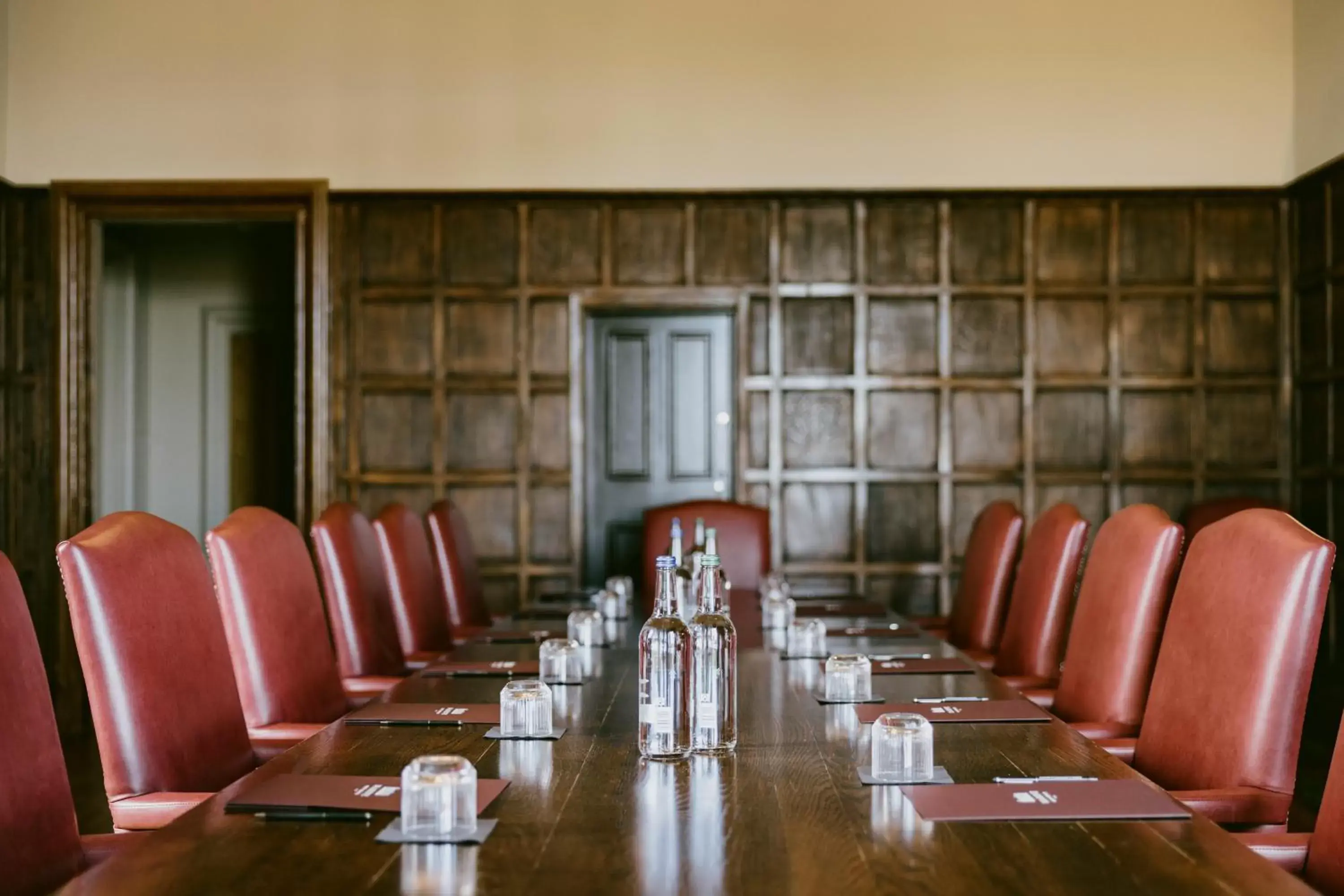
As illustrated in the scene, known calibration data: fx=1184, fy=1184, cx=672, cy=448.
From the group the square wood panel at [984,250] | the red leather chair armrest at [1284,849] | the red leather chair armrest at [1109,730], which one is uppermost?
the square wood panel at [984,250]

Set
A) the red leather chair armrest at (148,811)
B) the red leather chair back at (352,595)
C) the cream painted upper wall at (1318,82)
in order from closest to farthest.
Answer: the red leather chair armrest at (148,811) → the red leather chair back at (352,595) → the cream painted upper wall at (1318,82)

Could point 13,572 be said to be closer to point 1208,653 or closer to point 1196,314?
point 1208,653

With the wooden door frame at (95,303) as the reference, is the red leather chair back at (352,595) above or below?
below

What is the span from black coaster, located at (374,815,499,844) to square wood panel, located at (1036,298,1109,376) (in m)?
4.95

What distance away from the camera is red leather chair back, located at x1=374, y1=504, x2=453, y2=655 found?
11.9ft

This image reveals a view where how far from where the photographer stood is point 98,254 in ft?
19.1

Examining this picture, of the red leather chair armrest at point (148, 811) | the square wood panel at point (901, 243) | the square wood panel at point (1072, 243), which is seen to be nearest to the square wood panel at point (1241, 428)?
the square wood panel at point (1072, 243)

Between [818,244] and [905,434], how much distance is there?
1018 mm

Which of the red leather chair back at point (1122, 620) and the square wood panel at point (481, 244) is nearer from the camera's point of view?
the red leather chair back at point (1122, 620)

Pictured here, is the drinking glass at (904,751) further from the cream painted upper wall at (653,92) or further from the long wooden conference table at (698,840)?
the cream painted upper wall at (653,92)

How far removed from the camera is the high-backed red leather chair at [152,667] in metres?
1.78

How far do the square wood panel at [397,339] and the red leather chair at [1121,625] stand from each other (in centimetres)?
385

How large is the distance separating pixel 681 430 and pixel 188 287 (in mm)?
3997

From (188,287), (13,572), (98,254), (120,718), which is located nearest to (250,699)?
(120,718)
